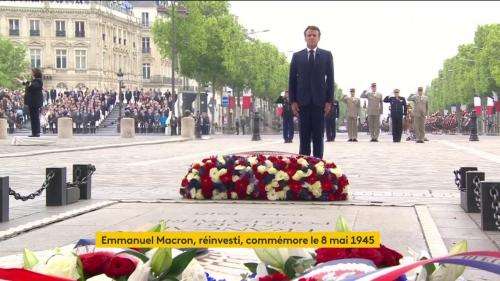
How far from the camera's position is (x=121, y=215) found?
7.63 meters

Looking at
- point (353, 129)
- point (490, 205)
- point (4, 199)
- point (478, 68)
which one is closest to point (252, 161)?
point (4, 199)

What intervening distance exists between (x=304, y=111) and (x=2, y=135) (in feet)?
75.9

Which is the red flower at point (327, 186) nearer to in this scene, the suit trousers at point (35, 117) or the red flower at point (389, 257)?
the red flower at point (389, 257)

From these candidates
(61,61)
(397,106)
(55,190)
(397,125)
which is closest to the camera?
(55,190)

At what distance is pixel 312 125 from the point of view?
36.3ft

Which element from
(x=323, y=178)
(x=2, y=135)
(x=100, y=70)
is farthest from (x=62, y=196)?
(x=100, y=70)

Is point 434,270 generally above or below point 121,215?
above

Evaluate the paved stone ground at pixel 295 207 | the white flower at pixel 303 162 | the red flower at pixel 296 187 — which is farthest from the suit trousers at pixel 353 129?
the red flower at pixel 296 187

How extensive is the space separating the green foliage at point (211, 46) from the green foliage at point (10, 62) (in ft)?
75.0

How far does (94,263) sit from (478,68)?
8581 cm

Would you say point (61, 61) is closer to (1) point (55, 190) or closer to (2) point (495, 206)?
(1) point (55, 190)

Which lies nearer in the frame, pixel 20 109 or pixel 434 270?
pixel 434 270

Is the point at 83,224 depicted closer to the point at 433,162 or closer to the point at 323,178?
the point at 323,178

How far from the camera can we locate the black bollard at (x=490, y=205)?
6395 millimetres
